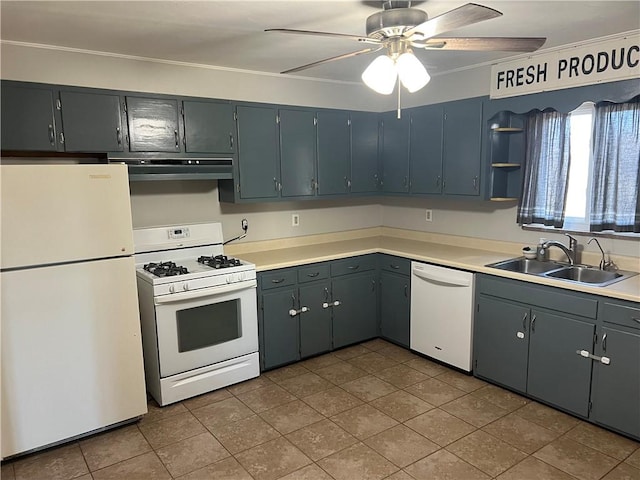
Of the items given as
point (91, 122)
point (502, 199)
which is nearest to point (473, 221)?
point (502, 199)

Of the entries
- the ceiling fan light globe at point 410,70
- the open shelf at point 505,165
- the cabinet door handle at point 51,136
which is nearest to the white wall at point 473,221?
the open shelf at point 505,165

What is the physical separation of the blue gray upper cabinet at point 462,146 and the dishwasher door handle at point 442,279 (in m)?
0.73

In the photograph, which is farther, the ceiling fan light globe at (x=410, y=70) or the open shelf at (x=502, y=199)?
the open shelf at (x=502, y=199)

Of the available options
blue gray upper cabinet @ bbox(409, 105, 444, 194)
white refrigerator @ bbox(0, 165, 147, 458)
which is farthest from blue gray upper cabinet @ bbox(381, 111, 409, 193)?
white refrigerator @ bbox(0, 165, 147, 458)

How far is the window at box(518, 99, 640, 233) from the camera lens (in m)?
3.04

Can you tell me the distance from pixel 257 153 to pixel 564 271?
248 cm

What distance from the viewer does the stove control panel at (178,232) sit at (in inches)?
139

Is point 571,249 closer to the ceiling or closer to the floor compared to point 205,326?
closer to the ceiling

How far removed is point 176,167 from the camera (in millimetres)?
3299

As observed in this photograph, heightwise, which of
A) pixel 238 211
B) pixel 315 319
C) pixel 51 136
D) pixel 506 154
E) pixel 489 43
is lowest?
pixel 315 319

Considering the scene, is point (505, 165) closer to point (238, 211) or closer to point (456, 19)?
point (456, 19)

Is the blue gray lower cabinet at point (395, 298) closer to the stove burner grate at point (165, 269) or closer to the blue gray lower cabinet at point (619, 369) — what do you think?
the blue gray lower cabinet at point (619, 369)

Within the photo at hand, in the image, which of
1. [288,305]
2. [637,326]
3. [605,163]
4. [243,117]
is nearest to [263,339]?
[288,305]

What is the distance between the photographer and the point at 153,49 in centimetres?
310
